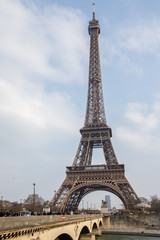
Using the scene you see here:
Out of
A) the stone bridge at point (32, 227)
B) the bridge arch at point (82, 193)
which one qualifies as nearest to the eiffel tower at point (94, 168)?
the bridge arch at point (82, 193)

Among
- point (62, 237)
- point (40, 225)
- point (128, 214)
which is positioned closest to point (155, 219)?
point (128, 214)

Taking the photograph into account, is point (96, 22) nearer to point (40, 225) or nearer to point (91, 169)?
point (91, 169)

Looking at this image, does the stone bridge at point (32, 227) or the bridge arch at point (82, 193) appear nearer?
the stone bridge at point (32, 227)

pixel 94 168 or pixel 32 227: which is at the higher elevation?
pixel 94 168

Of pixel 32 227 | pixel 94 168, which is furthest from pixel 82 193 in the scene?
pixel 32 227

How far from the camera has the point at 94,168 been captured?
70.1 metres

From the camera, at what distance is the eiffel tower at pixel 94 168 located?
62.5 m

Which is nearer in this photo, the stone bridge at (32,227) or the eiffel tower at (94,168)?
the stone bridge at (32,227)

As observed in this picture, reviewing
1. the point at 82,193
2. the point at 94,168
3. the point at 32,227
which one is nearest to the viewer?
the point at 32,227

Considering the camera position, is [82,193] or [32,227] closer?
[32,227]

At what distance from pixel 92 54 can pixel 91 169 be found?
46620mm

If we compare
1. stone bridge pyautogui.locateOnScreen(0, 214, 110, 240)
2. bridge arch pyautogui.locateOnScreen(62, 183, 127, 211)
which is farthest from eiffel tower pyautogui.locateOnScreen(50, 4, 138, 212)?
stone bridge pyautogui.locateOnScreen(0, 214, 110, 240)

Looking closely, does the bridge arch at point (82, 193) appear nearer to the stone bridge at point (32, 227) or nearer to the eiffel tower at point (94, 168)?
the eiffel tower at point (94, 168)

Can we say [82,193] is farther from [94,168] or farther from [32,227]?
[32,227]
